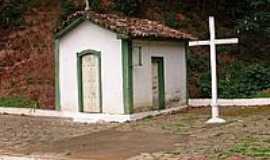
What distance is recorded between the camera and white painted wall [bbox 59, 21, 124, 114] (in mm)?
18141

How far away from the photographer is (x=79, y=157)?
11.7 m

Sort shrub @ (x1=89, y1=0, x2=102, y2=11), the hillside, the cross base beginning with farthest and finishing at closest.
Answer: shrub @ (x1=89, y1=0, x2=102, y2=11)
the hillside
the cross base

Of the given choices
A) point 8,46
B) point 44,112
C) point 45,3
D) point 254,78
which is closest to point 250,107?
point 254,78

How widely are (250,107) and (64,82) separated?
650 cm

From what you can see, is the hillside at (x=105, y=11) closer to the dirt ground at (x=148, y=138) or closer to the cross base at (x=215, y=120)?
the dirt ground at (x=148, y=138)

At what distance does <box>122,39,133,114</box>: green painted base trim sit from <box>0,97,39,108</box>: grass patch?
499 cm

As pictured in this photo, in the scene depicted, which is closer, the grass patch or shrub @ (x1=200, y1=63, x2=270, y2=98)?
the grass patch

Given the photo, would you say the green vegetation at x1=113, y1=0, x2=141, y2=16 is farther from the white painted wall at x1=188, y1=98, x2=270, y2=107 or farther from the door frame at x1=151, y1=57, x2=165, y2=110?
the door frame at x1=151, y1=57, x2=165, y2=110

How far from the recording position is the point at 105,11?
29953 millimetres

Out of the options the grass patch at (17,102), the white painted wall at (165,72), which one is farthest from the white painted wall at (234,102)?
the grass patch at (17,102)

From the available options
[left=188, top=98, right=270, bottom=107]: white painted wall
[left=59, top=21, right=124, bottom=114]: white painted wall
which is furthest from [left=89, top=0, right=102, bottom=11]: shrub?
[left=59, top=21, right=124, bottom=114]: white painted wall

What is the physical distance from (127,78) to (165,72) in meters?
2.57

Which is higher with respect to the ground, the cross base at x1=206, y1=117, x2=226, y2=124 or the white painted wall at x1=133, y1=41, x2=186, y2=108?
the white painted wall at x1=133, y1=41, x2=186, y2=108

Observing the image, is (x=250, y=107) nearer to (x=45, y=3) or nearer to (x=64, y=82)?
(x=64, y=82)
